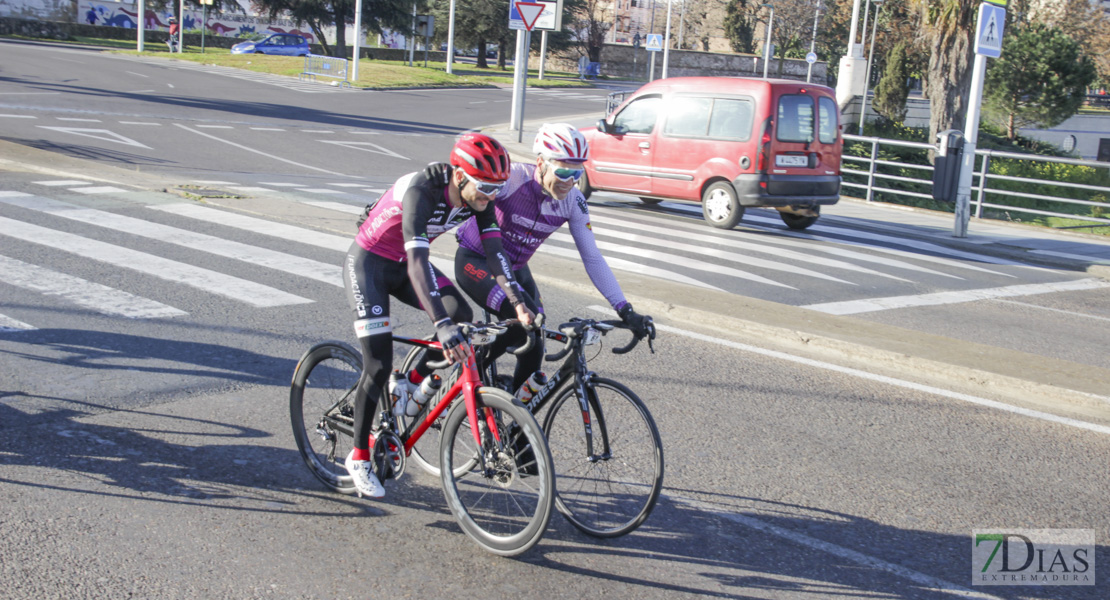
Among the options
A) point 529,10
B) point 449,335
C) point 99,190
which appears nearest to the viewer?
point 449,335

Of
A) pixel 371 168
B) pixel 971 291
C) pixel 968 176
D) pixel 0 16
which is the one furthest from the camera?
pixel 0 16

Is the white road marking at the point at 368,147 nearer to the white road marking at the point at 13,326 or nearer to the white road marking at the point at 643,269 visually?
the white road marking at the point at 643,269

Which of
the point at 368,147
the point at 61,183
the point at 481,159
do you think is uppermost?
the point at 481,159

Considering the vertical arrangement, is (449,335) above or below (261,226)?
above

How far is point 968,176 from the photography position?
14.9 metres

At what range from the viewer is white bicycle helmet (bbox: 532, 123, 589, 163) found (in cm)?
441

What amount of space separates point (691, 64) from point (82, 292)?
6759 cm

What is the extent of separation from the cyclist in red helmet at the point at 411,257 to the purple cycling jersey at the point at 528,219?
1.60 feet

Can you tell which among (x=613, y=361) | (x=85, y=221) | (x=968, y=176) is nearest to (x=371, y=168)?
(x=85, y=221)

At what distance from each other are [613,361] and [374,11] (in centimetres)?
5879

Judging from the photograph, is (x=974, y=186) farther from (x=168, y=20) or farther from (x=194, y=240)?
(x=168, y=20)

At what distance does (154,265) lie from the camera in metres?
9.15

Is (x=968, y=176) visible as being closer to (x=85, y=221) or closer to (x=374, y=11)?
(x=85, y=221)

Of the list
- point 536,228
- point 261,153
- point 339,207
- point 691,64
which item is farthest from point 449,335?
point 691,64
